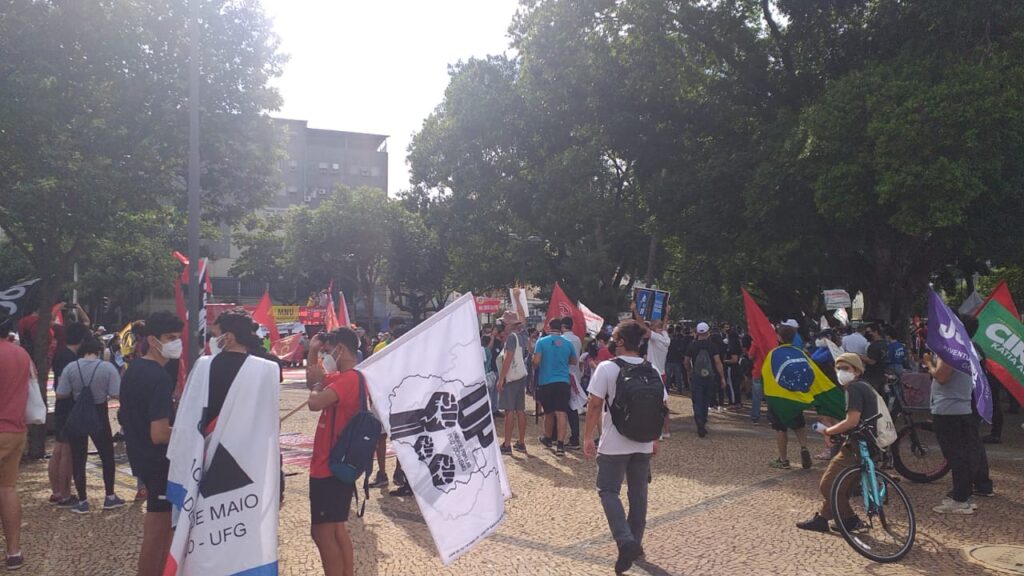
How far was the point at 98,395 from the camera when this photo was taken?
287 inches

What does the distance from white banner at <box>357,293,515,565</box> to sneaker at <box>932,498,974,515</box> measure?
4411mm

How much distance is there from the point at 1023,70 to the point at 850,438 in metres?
9.92

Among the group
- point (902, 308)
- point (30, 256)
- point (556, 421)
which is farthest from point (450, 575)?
point (902, 308)

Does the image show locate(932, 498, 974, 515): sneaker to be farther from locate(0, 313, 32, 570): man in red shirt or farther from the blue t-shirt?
locate(0, 313, 32, 570): man in red shirt

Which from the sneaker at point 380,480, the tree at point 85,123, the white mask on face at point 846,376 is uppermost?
the tree at point 85,123

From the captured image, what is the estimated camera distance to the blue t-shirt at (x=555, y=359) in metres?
10.2

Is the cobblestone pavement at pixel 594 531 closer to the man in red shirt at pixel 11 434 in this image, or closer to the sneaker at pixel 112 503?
the sneaker at pixel 112 503

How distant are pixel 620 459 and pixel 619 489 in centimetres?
21

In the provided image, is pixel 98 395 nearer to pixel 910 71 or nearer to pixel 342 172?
pixel 910 71

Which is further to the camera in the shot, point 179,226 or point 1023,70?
point 179,226

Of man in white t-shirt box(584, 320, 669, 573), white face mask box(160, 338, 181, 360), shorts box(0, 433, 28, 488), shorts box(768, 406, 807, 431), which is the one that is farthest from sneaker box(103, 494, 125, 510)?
shorts box(768, 406, 807, 431)

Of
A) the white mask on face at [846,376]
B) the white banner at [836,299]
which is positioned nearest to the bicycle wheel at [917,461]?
the white mask on face at [846,376]

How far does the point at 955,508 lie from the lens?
700cm

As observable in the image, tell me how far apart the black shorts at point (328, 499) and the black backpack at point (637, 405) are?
1856mm
